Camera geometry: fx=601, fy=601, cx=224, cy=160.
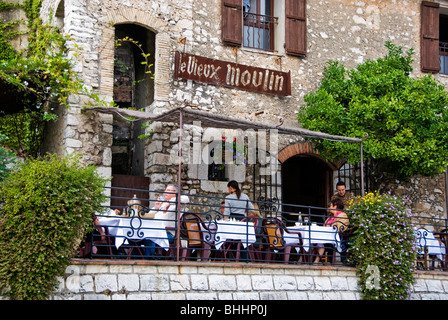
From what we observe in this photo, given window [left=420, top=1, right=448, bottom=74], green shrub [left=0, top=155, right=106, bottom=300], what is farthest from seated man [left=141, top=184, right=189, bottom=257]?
window [left=420, top=1, right=448, bottom=74]

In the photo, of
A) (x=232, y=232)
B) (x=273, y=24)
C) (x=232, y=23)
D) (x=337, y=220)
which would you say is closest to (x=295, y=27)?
(x=273, y=24)

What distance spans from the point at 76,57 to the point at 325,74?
Answer: 5.04m

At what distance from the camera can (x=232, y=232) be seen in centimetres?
823

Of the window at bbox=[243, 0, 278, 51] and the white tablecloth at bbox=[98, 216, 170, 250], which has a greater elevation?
the window at bbox=[243, 0, 278, 51]

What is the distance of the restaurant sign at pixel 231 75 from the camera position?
1088 centimetres

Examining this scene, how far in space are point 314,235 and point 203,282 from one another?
7.20 feet

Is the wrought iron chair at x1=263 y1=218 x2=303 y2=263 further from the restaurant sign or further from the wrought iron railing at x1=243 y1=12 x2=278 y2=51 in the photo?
the wrought iron railing at x1=243 y1=12 x2=278 y2=51

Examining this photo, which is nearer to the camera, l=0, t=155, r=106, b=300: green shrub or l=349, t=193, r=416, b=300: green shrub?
l=0, t=155, r=106, b=300: green shrub

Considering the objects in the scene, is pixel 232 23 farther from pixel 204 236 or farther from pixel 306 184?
pixel 204 236

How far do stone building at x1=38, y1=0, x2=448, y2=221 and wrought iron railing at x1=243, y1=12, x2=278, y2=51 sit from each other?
23 mm

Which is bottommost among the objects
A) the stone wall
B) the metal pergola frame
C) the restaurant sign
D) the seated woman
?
the stone wall

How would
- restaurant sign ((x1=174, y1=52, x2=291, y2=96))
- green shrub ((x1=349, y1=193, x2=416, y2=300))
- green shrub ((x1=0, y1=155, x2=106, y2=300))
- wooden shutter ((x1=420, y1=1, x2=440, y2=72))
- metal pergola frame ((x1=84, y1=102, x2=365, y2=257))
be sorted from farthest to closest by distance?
wooden shutter ((x1=420, y1=1, x2=440, y2=72)) → restaurant sign ((x1=174, y1=52, x2=291, y2=96)) → green shrub ((x1=349, y1=193, x2=416, y2=300)) → metal pergola frame ((x1=84, y1=102, x2=365, y2=257)) → green shrub ((x1=0, y1=155, x2=106, y2=300))

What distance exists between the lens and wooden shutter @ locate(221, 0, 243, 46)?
449 inches
